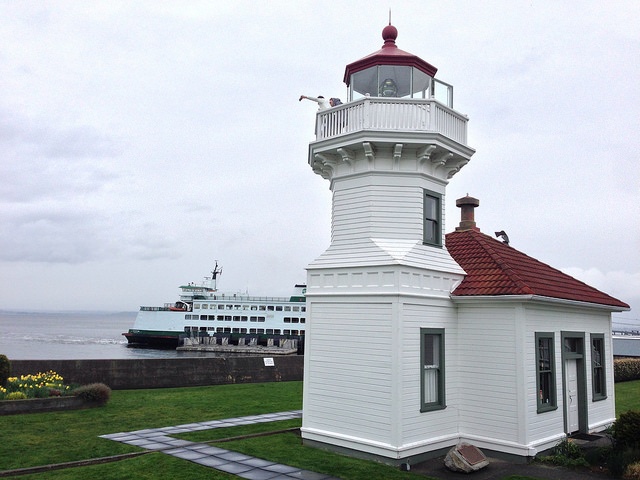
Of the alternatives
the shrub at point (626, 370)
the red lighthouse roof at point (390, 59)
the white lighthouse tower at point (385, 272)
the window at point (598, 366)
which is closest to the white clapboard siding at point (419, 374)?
the white lighthouse tower at point (385, 272)

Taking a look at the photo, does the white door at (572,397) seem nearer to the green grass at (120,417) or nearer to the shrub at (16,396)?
the green grass at (120,417)

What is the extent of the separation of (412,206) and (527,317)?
10.9ft

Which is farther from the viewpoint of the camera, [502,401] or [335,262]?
[335,262]

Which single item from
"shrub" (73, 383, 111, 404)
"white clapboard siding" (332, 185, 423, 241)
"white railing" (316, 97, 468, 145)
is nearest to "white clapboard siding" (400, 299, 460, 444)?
"white clapboard siding" (332, 185, 423, 241)

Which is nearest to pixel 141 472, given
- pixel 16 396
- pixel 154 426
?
pixel 154 426

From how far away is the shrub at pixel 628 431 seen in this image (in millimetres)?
9711

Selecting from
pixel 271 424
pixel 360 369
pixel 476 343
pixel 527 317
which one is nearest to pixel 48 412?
pixel 271 424

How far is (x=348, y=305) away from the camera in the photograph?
35.5ft

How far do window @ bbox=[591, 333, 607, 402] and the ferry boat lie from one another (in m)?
41.9

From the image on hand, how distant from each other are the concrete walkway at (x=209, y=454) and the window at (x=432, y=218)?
552cm

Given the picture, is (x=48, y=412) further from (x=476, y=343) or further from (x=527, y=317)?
(x=527, y=317)

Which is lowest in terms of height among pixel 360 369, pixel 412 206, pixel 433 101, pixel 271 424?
pixel 271 424

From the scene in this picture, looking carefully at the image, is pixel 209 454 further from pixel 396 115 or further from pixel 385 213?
pixel 396 115

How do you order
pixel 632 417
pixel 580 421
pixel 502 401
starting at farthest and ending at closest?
pixel 580 421, pixel 502 401, pixel 632 417
